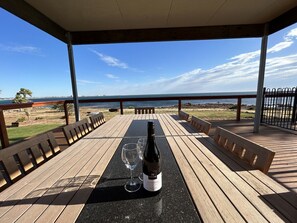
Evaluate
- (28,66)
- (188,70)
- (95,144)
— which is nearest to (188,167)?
(95,144)

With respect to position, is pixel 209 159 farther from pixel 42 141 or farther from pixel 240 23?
pixel 240 23

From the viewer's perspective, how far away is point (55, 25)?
302 cm

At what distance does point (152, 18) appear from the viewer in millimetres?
2912

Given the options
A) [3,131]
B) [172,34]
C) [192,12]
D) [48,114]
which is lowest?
[48,114]

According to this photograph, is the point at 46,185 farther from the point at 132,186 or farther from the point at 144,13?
the point at 144,13

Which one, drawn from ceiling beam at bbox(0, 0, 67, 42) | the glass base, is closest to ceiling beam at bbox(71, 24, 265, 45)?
ceiling beam at bbox(0, 0, 67, 42)

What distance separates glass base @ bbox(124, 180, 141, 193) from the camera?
2.34 feet

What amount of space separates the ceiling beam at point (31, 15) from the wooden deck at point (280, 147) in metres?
2.16

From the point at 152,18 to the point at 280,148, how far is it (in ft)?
11.1

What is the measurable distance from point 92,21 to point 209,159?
3.26 meters

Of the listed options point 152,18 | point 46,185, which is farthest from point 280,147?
point 46,185

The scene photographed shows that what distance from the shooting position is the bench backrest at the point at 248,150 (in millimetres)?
930

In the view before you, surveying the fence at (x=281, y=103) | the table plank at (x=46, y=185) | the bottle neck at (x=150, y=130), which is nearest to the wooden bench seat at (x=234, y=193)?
the bottle neck at (x=150, y=130)

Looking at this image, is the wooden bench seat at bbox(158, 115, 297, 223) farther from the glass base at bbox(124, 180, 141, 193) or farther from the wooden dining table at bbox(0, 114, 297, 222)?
the glass base at bbox(124, 180, 141, 193)
